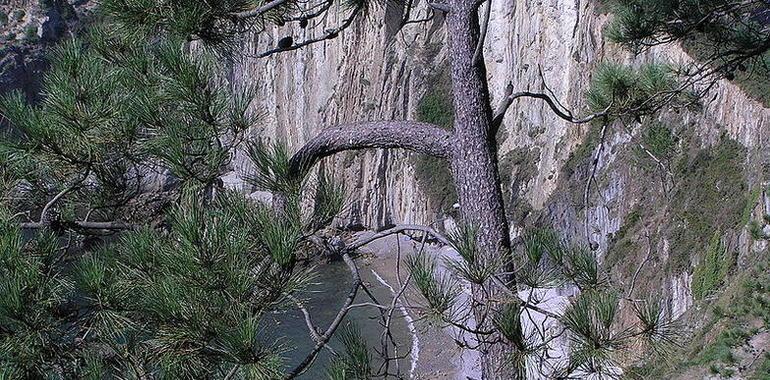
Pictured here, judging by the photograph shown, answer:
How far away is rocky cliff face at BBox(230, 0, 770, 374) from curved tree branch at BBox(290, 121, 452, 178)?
29 centimetres

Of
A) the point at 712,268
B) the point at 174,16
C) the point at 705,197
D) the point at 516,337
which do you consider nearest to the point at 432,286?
the point at 516,337

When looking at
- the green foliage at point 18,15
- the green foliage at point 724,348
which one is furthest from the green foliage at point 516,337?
the green foliage at point 18,15

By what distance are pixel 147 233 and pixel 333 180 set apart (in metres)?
0.69

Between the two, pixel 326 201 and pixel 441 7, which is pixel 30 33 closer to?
pixel 441 7

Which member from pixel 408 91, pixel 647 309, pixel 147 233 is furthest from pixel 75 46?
pixel 408 91

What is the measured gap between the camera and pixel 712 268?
610 inches

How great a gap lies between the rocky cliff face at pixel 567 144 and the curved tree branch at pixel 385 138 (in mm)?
285

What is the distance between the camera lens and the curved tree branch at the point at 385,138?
3.20 m

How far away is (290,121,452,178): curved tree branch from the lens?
320cm

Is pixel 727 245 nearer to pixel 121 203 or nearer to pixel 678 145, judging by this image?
pixel 678 145

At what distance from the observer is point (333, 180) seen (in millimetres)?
2951

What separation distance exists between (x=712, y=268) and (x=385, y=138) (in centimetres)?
1390

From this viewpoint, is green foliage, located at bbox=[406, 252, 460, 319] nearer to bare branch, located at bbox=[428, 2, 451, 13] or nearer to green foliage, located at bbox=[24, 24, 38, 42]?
bare branch, located at bbox=[428, 2, 451, 13]

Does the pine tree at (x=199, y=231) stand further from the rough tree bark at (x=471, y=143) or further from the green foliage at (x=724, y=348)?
the green foliage at (x=724, y=348)
